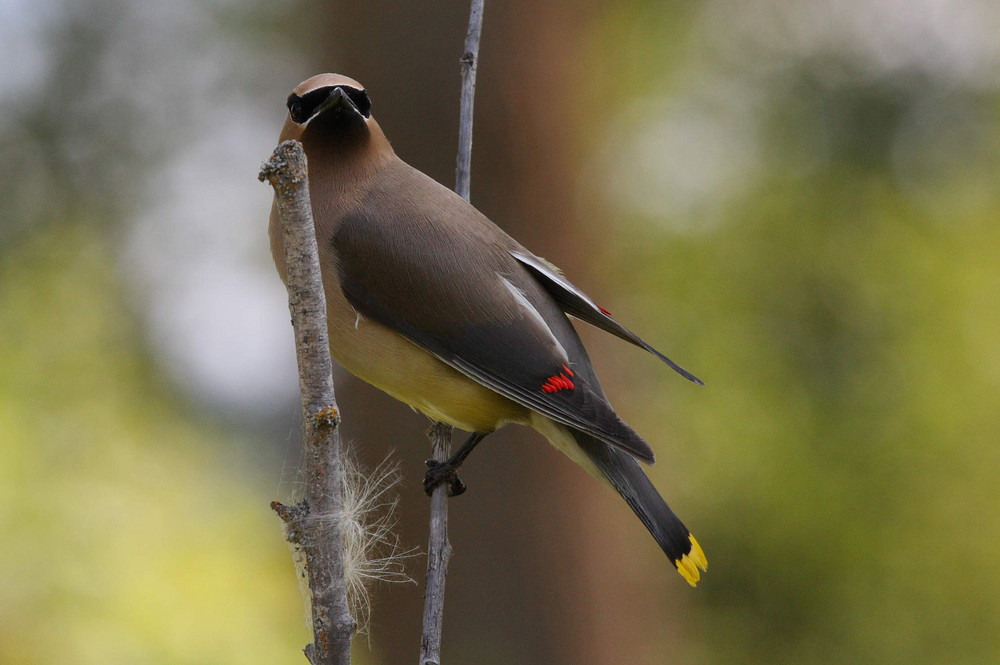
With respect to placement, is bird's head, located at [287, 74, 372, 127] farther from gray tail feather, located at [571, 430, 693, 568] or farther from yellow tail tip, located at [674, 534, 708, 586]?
yellow tail tip, located at [674, 534, 708, 586]

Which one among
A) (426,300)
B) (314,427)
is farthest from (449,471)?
(314,427)

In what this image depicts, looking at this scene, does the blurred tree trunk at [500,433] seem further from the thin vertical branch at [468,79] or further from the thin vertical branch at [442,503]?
the thin vertical branch at [468,79]

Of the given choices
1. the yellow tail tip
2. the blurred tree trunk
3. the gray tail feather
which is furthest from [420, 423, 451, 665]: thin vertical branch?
the blurred tree trunk

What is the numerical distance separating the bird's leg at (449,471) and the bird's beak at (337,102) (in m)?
0.91

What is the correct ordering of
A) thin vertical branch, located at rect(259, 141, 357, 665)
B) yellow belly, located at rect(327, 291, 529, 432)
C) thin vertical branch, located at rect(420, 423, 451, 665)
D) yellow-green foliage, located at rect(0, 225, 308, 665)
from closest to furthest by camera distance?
thin vertical branch, located at rect(259, 141, 357, 665)
thin vertical branch, located at rect(420, 423, 451, 665)
yellow belly, located at rect(327, 291, 529, 432)
yellow-green foliage, located at rect(0, 225, 308, 665)

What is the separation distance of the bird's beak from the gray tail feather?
0.95 metres

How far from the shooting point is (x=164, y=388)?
6.04 meters

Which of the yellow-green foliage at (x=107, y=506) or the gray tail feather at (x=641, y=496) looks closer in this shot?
the gray tail feather at (x=641, y=496)

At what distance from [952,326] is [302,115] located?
4136 millimetres

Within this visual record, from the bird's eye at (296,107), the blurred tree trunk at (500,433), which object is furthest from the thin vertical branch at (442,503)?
the blurred tree trunk at (500,433)

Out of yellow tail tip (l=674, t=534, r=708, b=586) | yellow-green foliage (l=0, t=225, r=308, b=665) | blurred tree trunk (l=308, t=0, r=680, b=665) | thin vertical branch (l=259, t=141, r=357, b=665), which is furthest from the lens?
blurred tree trunk (l=308, t=0, r=680, b=665)

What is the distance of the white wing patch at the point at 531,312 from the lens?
2520 millimetres

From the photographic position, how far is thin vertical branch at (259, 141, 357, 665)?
161 centimetres

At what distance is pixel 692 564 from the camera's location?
240cm
